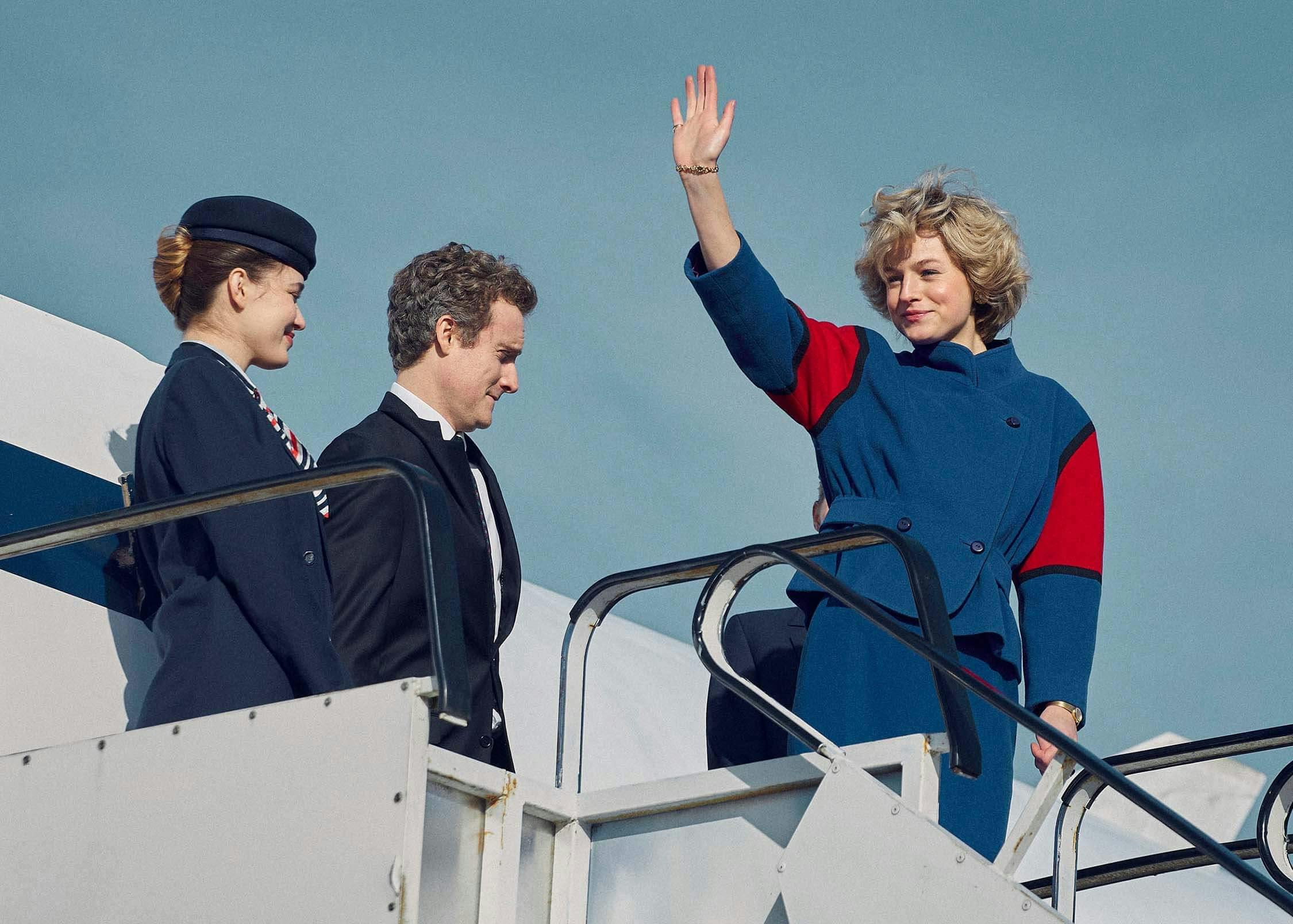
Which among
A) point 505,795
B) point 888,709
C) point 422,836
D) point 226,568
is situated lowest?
point 422,836

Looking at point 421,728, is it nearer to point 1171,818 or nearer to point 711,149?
point 1171,818

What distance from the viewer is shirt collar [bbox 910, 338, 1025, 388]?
5.10m

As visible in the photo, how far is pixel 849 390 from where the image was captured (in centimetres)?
485

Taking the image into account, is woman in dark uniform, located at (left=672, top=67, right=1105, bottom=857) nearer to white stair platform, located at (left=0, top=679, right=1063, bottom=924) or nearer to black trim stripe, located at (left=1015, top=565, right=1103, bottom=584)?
black trim stripe, located at (left=1015, top=565, right=1103, bottom=584)

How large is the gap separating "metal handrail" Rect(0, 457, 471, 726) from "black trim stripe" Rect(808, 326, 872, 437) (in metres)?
1.41

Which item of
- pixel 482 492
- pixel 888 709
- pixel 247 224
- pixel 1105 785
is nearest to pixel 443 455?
pixel 482 492

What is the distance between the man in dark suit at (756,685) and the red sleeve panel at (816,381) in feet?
1.76

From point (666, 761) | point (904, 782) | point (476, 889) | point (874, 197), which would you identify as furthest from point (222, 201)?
point (666, 761)

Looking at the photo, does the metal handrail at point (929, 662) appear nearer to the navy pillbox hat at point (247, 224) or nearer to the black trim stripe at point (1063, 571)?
the black trim stripe at point (1063, 571)

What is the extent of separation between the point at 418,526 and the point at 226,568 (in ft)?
2.32

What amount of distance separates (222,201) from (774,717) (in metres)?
2.45

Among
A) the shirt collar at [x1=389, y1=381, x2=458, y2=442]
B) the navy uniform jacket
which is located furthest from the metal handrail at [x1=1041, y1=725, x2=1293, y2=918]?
the shirt collar at [x1=389, y1=381, x2=458, y2=442]

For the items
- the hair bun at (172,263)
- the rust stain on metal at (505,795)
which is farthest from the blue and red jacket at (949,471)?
the hair bun at (172,263)

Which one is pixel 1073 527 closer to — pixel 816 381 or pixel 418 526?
→ pixel 816 381
